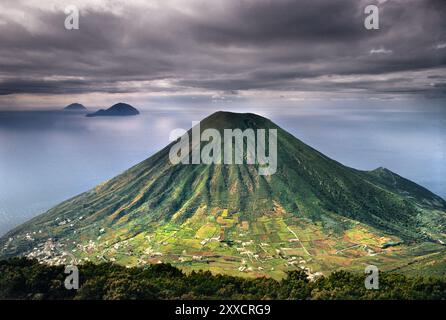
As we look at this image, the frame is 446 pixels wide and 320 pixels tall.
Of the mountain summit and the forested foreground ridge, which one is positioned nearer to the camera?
the forested foreground ridge

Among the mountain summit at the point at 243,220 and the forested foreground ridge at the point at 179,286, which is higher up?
the forested foreground ridge at the point at 179,286

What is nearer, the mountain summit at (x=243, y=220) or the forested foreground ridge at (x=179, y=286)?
the forested foreground ridge at (x=179, y=286)

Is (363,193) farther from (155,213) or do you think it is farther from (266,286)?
(266,286)

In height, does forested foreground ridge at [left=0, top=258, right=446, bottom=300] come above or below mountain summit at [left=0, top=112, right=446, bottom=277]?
above

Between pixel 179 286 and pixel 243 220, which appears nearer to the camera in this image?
pixel 179 286
